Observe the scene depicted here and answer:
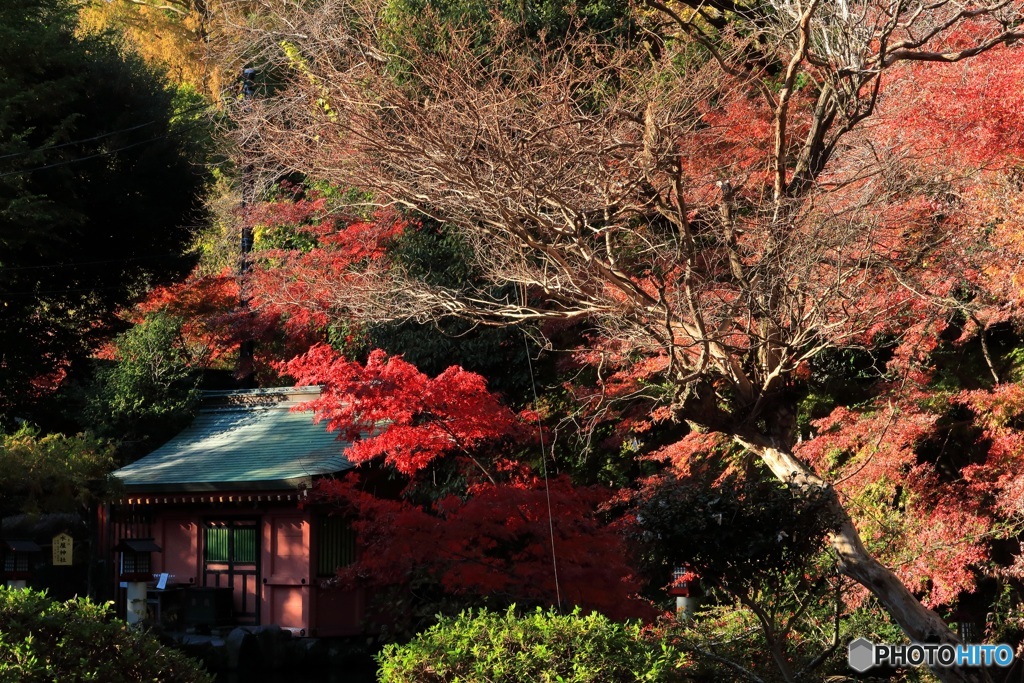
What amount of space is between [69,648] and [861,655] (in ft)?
19.7

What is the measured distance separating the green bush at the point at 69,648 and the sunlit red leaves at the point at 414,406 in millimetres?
5830

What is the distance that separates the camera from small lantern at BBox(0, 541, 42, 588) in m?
13.8

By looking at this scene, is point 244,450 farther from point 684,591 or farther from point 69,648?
point 69,648

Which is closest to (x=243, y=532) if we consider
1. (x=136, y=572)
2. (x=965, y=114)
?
(x=136, y=572)

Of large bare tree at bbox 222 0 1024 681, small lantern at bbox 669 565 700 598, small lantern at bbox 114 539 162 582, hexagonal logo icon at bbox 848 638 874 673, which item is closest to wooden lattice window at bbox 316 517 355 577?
small lantern at bbox 114 539 162 582

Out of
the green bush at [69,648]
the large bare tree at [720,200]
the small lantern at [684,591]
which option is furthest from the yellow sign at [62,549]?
the small lantern at [684,591]

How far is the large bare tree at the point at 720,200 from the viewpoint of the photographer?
8.78 metres

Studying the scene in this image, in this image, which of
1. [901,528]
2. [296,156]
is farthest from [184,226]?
[901,528]

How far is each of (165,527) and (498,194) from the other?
36.4 feet

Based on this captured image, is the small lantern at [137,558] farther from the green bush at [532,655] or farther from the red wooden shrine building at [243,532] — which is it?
the green bush at [532,655]

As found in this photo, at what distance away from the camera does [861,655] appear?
8570 mm

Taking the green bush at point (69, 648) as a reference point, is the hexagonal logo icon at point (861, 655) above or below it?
below

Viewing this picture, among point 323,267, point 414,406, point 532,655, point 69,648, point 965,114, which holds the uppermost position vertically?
point 323,267

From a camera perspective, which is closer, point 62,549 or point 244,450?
point 62,549
